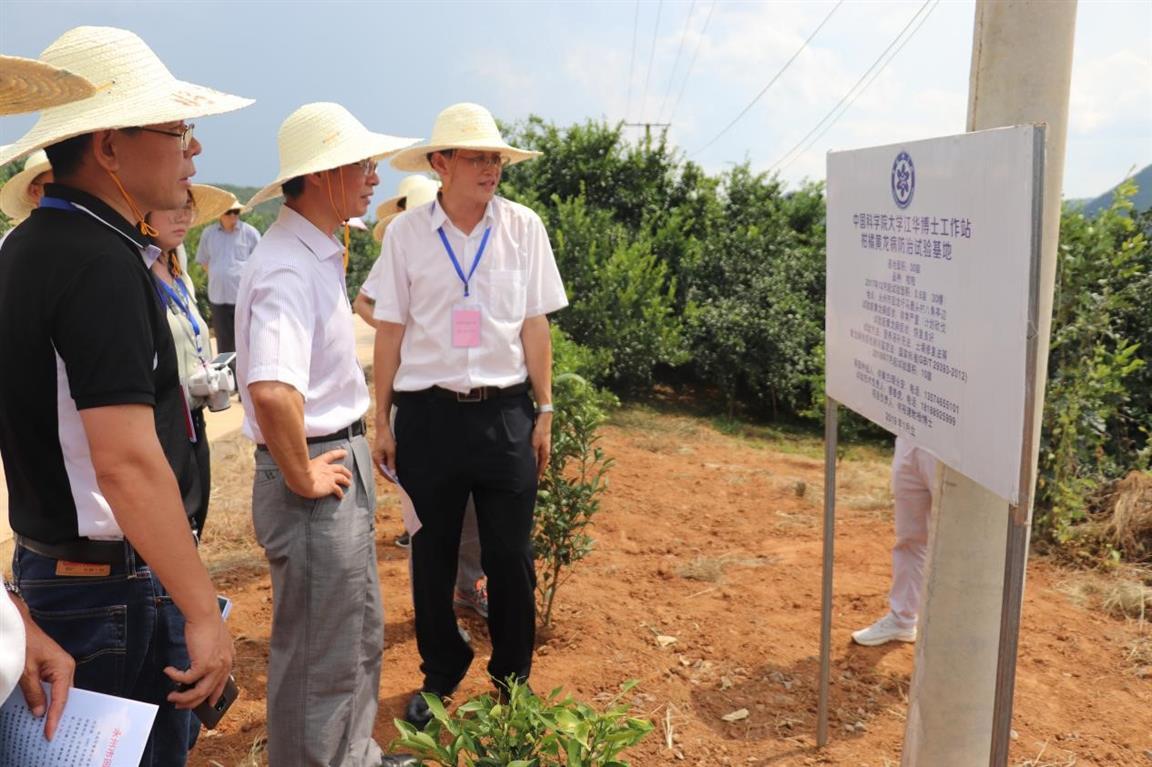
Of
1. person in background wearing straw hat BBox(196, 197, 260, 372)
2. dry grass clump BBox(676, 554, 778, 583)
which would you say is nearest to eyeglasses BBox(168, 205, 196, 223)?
dry grass clump BBox(676, 554, 778, 583)

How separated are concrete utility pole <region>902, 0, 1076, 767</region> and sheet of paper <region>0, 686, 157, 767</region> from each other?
4.91ft

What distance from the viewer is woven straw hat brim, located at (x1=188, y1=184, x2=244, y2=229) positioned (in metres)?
3.18

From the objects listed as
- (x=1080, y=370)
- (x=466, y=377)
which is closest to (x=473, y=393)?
(x=466, y=377)

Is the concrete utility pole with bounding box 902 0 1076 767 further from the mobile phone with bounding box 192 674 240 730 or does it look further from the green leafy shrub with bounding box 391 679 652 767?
the mobile phone with bounding box 192 674 240 730

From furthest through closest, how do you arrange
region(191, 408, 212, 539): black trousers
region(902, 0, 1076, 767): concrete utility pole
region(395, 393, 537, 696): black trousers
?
region(395, 393, 537, 696): black trousers
region(191, 408, 212, 539): black trousers
region(902, 0, 1076, 767): concrete utility pole

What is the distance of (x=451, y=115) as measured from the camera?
2994mm

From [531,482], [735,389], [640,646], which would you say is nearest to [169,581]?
[531,482]

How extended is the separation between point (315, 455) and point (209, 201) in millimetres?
1508

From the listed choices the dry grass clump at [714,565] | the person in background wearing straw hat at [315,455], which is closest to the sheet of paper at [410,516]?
the person in background wearing straw hat at [315,455]

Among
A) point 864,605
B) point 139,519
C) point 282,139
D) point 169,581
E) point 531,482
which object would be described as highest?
point 282,139

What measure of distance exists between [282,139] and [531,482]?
1321 mm

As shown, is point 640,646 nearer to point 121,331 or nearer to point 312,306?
point 312,306

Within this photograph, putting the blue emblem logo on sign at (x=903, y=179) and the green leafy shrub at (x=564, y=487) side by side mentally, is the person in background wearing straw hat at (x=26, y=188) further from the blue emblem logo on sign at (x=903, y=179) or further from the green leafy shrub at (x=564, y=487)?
the blue emblem logo on sign at (x=903, y=179)

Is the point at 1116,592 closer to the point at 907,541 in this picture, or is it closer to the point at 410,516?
the point at 907,541
